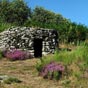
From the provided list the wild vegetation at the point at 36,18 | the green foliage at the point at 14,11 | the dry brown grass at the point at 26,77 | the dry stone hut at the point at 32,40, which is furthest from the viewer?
the green foliage at the point at 14,11

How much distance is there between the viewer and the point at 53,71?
625 inches

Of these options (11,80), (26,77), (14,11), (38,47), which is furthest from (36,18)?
(11,80)

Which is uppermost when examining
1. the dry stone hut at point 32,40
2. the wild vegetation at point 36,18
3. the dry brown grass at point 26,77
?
the wild vegetation at point 36,18

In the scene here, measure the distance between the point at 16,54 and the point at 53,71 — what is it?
7.76 m

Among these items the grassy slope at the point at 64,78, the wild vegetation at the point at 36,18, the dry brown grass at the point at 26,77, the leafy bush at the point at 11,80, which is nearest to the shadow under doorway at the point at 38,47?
the dry brown grass at the point at 26,77

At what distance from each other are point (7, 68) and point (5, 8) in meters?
62.2

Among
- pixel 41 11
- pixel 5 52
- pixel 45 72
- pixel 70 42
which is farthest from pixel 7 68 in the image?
pixel 41 11

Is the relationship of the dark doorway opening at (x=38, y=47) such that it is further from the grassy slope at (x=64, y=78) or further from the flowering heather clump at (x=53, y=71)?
the flowering heather clump at (x=53, y=71)

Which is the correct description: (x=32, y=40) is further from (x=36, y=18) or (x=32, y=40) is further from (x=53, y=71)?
(x=36, y=18)

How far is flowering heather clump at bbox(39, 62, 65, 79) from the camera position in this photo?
15.7 meters

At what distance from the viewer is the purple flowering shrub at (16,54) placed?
22.9m

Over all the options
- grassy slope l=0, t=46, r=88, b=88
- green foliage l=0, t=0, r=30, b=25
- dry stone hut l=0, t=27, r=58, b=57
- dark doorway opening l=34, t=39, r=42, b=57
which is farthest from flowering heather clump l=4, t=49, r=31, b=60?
green foliage l=0, t=0, r=30, b=25

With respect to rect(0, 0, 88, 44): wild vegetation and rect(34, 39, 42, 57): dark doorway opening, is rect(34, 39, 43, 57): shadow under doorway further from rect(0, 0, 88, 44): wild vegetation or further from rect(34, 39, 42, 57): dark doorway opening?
rect(0, 0, 88, 44): wild vegetation

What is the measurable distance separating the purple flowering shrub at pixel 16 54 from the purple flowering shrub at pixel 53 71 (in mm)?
6555
